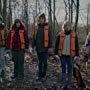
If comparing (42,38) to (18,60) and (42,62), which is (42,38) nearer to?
(42,62)

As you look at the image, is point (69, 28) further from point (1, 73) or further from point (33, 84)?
point (1, 73)

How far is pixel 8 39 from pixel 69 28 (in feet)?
6.23

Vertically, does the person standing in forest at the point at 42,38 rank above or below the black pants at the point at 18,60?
above

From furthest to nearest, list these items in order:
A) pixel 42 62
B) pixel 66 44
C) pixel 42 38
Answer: pixel 42 62 < pixel 42 38 < pixel 66 44

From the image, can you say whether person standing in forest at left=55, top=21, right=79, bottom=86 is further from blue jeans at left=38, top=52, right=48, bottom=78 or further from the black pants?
the black pants

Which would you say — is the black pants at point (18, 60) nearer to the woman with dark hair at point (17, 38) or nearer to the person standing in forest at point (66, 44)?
the woman with dark hair at point (17, 38)

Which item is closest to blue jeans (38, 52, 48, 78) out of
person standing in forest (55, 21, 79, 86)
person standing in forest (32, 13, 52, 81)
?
person standing in forest (32, 13, 52, 81)

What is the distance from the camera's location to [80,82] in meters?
10.4

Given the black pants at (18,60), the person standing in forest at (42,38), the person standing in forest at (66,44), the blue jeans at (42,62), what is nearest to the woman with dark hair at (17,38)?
the black pants at (18,60)

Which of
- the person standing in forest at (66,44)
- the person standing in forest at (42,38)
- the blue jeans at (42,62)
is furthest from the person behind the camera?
the blue jeans at (42,62)

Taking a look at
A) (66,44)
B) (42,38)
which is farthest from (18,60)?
(66,44)

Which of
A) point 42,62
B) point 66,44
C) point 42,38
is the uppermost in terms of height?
point 42,38

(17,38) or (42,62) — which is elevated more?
(17,38)

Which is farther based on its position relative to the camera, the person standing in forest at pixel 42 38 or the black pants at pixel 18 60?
the black pants at pixel 18 60
